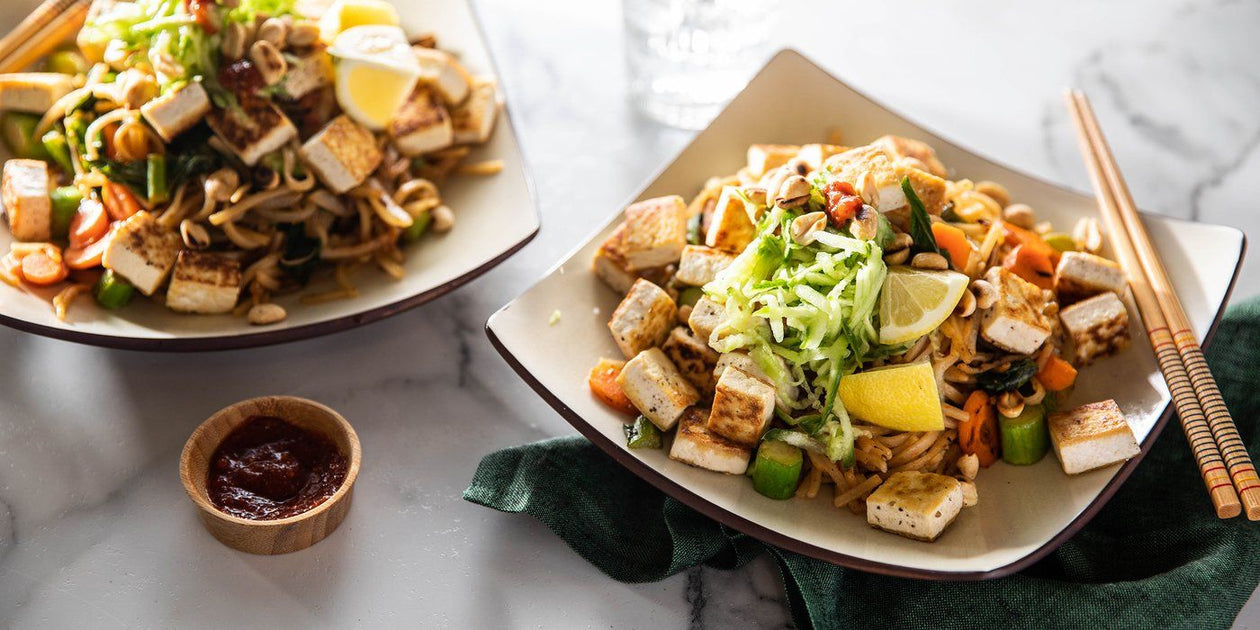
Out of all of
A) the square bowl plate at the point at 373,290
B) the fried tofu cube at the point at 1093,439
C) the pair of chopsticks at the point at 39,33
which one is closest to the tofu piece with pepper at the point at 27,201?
the square bowl plate at the point at 373,290

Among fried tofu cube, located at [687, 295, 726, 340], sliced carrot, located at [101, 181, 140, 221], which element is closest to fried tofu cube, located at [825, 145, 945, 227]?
fried tofu cube, located at [687, 295, 726, 340]

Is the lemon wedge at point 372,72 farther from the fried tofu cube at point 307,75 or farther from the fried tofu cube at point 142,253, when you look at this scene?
the fried tofu cube at point 142,253

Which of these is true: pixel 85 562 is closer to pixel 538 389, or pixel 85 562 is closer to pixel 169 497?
pixel 169 497

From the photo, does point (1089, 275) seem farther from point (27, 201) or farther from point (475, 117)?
point (27, 201)

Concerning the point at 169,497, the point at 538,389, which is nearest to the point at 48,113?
the point at 169,497

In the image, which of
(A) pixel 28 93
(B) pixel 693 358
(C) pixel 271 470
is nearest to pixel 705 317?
(B) pixel 693 358

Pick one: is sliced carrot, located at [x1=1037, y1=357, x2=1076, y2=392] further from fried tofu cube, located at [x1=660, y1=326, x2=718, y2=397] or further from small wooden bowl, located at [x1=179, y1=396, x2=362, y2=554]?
small wooden bowl, located at [x1=179, y1=396, x2=362, y2=554]
